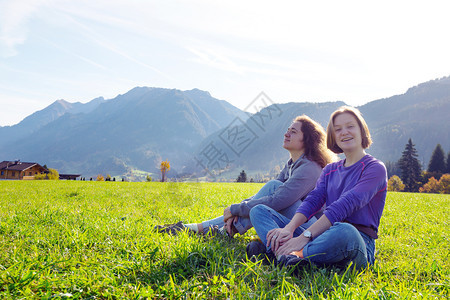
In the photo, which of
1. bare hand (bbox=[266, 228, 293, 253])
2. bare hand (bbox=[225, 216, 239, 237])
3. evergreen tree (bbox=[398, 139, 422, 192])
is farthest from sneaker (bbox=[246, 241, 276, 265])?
evergreen tree (bbox=[398, 139, 422, 192])

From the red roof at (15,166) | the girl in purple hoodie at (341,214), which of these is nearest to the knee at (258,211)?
the girl in purple hoodie at (341,214)

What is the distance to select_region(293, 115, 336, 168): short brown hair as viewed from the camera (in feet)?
17.0

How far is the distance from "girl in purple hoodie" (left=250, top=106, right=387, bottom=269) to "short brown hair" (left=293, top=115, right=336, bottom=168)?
566 millimetres

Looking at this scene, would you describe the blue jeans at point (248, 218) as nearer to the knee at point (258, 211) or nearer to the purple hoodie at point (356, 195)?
the knee at point (258, 211)

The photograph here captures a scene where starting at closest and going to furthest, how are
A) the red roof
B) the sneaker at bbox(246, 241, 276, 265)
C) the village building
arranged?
the sneaker at bbox(246, 241, 276, 265), the village building, the red roof

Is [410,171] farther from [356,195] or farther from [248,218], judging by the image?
[356,195]

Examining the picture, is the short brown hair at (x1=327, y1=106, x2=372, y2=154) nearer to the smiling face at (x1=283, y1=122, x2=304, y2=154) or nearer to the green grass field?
the smiling face at (x1=283, y1=122, x2=304, y2=154)

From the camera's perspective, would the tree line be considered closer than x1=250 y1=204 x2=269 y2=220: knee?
No

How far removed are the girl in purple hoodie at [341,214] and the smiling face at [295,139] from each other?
80cm

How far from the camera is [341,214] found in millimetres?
3619

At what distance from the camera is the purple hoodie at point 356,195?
3.62 m

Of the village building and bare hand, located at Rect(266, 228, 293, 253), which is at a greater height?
bare hand, located at Rect(266, 228, 293, 253)

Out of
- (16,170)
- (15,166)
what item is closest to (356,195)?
(16,170)

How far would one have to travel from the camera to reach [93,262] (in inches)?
137
